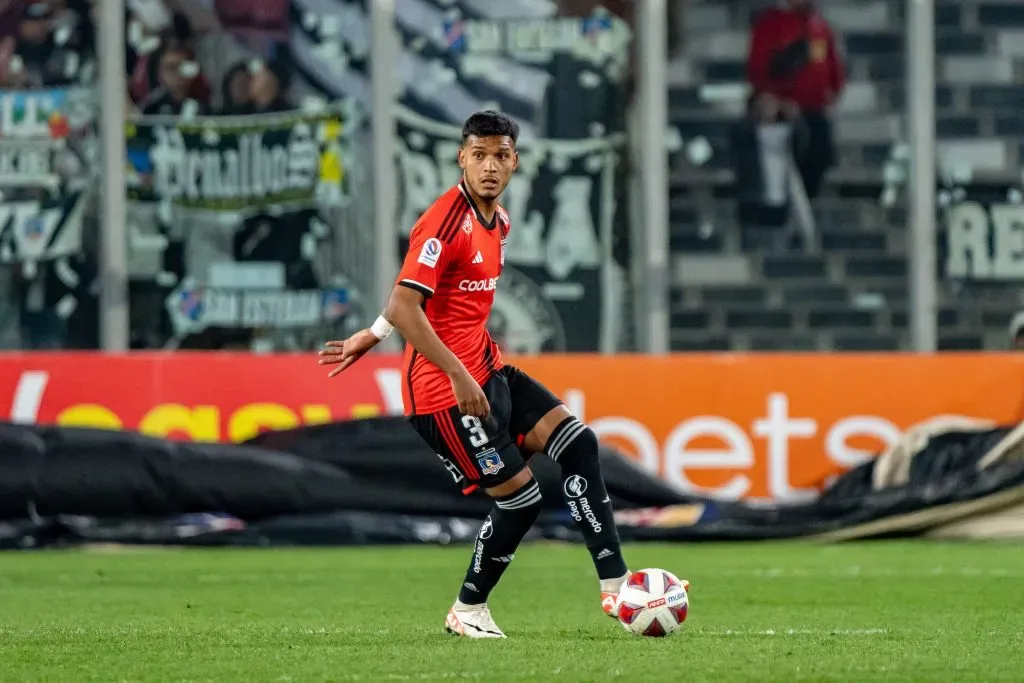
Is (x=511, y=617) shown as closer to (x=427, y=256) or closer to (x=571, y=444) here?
(x=571, y=444)

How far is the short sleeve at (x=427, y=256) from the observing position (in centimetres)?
664

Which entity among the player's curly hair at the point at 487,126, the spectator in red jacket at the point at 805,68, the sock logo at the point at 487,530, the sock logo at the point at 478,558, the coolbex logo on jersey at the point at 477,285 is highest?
the spectator in red jacket at the point at 805,68

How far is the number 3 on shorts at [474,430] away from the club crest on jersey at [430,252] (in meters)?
0.55

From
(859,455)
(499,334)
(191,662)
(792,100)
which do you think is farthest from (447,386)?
(792,100)

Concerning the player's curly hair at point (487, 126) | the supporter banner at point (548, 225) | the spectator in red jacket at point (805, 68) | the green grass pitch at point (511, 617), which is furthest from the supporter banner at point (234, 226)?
the player's curly hair at point (487, 126)

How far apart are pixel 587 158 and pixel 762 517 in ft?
14.8

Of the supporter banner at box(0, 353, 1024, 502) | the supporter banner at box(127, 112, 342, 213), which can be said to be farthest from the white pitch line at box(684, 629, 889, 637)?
the supporter banner at box(127, 112, 342, 213)

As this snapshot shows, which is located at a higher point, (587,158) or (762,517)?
(587,158)

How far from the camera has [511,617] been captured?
26.0ft

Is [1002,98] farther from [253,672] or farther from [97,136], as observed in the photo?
[253,672]

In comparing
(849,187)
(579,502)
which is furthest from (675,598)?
(849,187)

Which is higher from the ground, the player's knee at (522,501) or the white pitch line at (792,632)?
the player's knee at (522,501)

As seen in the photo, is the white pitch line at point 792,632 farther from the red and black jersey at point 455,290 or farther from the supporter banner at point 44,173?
the supporter banner at point 44,173

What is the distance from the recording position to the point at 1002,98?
16.8 metres
